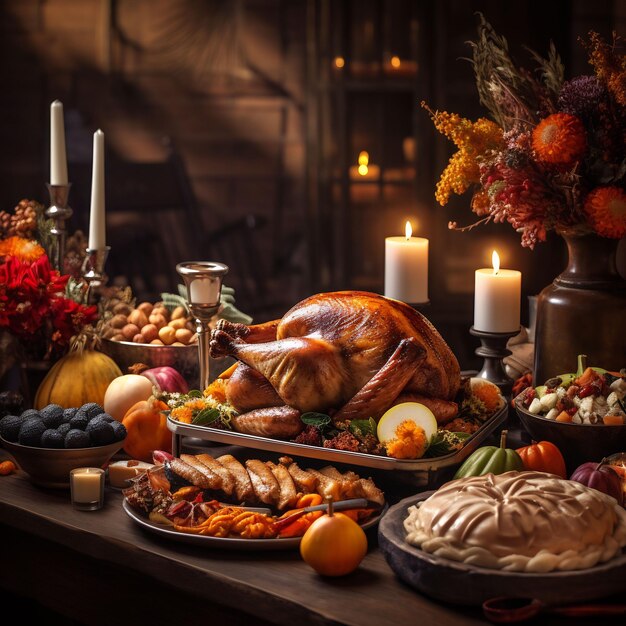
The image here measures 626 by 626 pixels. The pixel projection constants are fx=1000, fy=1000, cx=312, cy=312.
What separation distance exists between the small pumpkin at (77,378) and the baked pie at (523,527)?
978 mm

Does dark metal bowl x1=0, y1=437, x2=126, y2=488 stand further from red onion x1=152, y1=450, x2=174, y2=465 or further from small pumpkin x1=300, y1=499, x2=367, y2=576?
Result: small pumpkin x1=300, y1=499, x2=367, y2=576

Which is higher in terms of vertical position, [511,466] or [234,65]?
[234,65]

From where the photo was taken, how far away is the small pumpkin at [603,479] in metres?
1.61

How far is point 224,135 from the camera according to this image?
4.87m

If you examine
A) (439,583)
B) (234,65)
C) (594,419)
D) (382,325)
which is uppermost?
(234,65)

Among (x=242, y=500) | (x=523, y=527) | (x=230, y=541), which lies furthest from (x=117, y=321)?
(x=523, y=527)

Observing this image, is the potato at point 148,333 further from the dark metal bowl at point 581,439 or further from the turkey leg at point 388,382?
the dark metal bowl at point 581,439

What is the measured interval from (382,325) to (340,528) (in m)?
0.50

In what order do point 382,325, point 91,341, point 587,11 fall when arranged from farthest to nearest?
point 587,11 → point 91,341 → point 382,325

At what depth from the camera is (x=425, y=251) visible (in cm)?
227

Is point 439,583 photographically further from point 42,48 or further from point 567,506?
point 42,48

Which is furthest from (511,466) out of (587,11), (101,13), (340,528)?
(101,13)

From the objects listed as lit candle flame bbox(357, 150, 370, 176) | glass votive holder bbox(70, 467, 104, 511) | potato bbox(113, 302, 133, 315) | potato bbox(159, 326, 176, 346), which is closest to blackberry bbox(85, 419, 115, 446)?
glass votive holder bbox(70, 467, 104, 511)

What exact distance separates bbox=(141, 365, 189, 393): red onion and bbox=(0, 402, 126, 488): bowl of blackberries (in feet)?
0.89
